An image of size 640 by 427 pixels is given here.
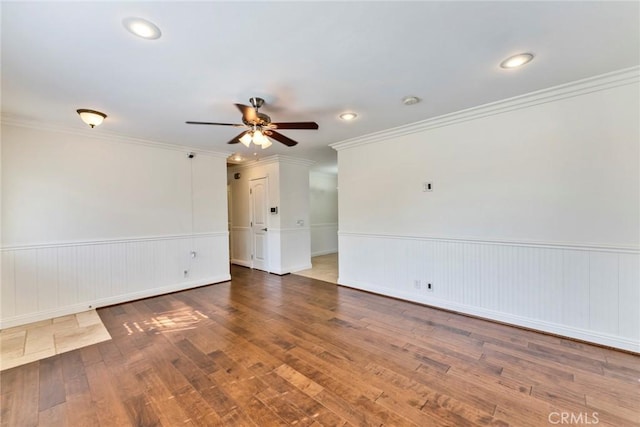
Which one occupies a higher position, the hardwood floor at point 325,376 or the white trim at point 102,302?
the white trim at point 102,302

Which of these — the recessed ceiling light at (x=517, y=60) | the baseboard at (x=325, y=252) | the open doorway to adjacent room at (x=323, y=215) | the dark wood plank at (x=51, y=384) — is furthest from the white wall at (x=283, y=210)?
the recessed ceiling light at (x=517, y=60)

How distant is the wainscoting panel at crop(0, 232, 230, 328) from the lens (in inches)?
132

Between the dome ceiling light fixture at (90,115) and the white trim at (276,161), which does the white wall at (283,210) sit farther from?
the dome ceiling light fixture at (90,115)

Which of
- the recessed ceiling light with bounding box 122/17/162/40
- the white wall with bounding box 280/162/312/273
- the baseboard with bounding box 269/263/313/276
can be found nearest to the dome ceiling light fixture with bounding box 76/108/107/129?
the recessed ceiling light with bounding box 122/17/162/40

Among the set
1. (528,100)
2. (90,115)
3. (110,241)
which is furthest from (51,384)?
(528,100)

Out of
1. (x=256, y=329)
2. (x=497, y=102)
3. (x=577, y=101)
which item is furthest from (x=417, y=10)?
(x=256, y=329)

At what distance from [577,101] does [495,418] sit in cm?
298

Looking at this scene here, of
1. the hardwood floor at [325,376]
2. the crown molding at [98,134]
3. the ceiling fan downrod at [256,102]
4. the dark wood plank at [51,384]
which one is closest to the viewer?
the hardwood floor at [325,376]

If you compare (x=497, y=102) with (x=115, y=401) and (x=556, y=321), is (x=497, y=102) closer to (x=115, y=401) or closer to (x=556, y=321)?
(x=556, y=321)

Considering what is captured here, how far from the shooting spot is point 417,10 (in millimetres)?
1625

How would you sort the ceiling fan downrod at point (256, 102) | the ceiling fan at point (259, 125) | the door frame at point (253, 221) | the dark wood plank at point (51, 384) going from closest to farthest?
1. the dark wood plank at point (51, 384)
2. the ceiling fan at point (259, 125)
3. the ceiling fan downrod at point (256, 102)
4. the door frame at point (253, 221)

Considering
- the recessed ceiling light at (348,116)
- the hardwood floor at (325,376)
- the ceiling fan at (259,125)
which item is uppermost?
the recessed ceiling light at (348,116)

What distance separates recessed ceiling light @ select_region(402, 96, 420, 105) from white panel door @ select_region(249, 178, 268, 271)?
370cm

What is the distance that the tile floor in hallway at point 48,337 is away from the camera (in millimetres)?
2613
